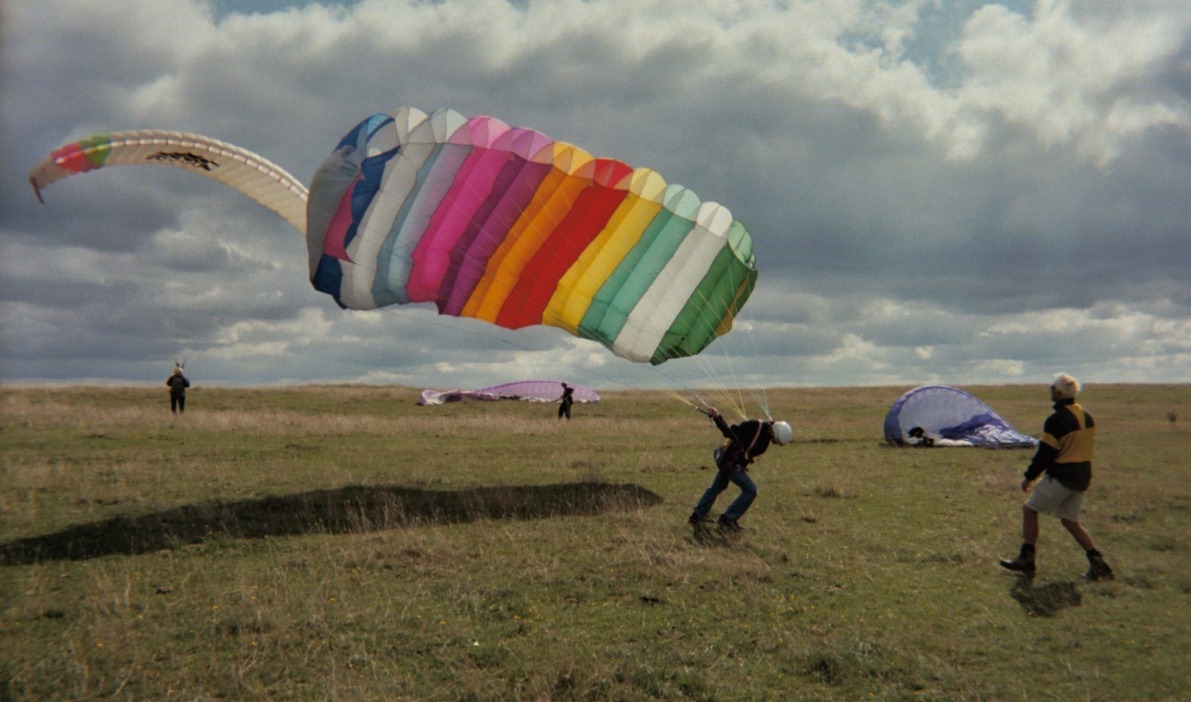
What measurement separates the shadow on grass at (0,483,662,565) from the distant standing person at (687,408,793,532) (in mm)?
1662

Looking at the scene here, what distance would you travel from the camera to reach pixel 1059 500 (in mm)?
9289

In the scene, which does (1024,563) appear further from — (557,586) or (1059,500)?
(557,586)

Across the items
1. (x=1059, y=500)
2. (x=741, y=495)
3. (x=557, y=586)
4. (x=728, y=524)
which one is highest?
(x=1059, y=500)

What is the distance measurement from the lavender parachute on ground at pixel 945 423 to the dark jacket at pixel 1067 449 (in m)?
14.7

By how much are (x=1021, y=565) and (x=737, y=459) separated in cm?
366

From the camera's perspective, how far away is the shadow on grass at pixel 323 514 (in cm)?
1005

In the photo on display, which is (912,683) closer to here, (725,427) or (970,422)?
(725,427)

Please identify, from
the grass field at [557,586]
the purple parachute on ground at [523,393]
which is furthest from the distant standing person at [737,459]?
the purple parachute on ground at [523,393]

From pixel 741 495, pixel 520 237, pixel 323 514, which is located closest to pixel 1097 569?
pixel 741 495

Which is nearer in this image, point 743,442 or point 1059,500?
point 1059,500

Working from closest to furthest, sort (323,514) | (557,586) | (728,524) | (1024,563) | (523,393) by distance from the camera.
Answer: (557,586)
(1024,563)
(728,524)
(323,514)
(523,393)

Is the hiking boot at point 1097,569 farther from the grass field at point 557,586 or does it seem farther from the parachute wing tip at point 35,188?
the parachute wing tip at point 35,188

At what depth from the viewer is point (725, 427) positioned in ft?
37.2

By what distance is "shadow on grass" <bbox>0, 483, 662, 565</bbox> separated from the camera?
1005 centimetres
